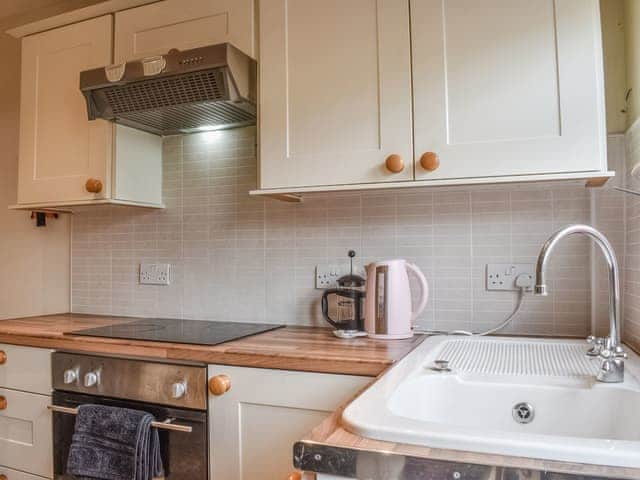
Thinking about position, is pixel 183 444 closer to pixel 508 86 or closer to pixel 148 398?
pixel 148 398

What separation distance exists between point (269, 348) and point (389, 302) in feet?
1.30

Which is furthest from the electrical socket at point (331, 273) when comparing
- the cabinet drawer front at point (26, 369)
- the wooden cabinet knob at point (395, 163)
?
the cabinet drawer front at point (26, 369)

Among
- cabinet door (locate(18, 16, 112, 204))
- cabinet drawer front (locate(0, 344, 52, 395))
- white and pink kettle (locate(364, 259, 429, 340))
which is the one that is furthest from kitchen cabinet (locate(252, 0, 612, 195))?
cabinet drawer front (locate(0, 344, 52, 395))

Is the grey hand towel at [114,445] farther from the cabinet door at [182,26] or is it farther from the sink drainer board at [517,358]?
the cabinet door at [182,26]

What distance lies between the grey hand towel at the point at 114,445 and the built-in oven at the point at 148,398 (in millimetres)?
38

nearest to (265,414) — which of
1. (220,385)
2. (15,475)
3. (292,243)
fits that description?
(220,385)

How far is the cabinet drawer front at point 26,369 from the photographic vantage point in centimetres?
162

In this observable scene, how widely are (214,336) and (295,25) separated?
1.03m

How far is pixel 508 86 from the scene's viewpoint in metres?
1.32

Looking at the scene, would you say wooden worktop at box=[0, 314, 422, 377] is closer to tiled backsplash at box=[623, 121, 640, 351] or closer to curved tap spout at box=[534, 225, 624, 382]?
curved tap spout at box=[534, 225, 624, 382]

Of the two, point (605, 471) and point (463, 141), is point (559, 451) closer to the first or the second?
point (605, 471)

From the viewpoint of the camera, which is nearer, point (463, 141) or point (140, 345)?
point (463, 141)

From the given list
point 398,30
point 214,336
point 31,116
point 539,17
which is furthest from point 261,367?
point 31,116

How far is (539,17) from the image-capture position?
1.30 m
